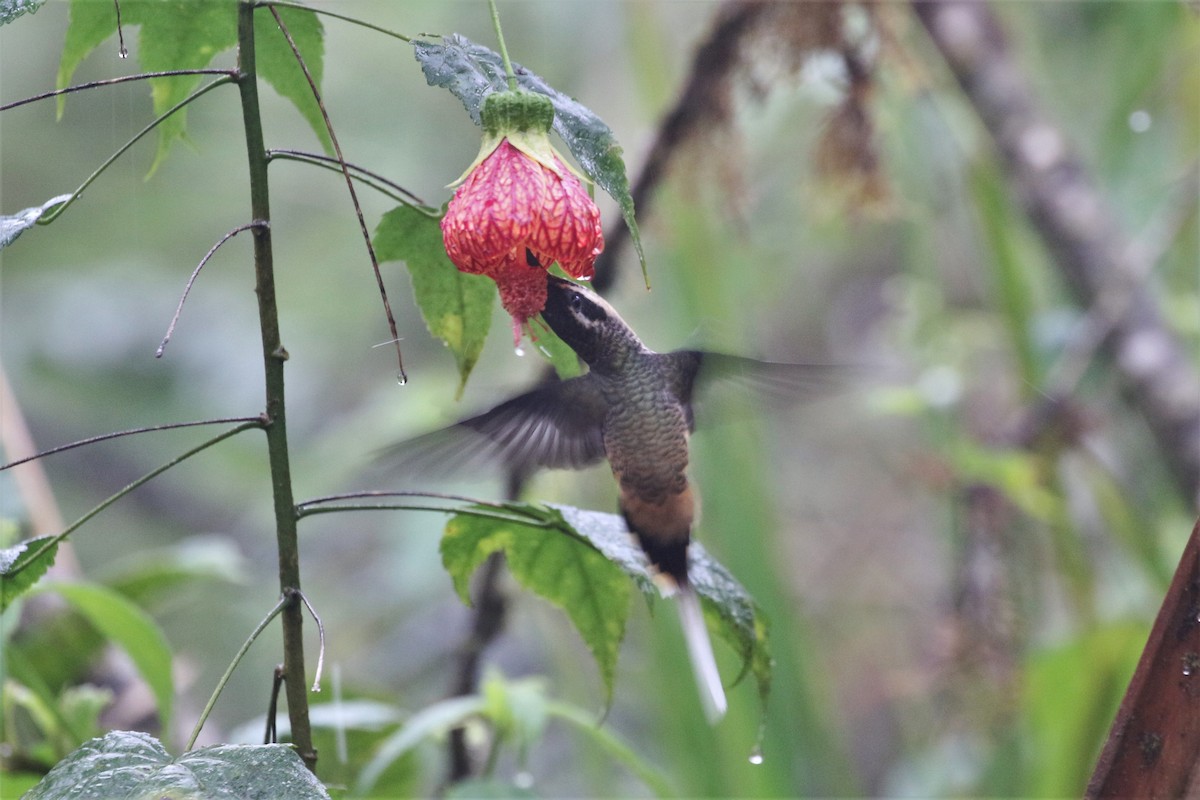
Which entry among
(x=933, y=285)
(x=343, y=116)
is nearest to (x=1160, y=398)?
(x=933, y=285)

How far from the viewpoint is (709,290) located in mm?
1448

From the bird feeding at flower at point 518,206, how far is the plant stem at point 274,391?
3.6 inches

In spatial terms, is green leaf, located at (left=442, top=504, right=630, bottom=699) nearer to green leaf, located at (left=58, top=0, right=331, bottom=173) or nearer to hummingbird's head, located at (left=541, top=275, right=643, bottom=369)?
hummingbird's head, located at (left=541, top=275, right=643, bottom=369)

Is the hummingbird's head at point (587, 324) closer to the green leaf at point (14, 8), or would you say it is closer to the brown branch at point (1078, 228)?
the green leaf at point (14, 8)

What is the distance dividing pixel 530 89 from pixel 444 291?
5.8 inches

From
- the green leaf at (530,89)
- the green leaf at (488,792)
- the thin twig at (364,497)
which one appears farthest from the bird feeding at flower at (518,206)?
the green leaf at (488,792)

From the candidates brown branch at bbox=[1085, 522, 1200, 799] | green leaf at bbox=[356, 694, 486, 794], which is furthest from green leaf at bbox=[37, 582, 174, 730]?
brown branch at bbox=[1085, 522, 1200, 799]

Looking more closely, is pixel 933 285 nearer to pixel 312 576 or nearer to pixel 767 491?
pixel 767 491

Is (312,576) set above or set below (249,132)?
below

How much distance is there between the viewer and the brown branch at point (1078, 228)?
155cm

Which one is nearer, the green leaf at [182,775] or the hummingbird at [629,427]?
the green leaf at [182,775]

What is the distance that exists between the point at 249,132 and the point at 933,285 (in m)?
1.33

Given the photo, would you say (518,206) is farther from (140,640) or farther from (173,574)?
(173,574)

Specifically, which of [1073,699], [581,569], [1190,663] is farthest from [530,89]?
[1073,699]
